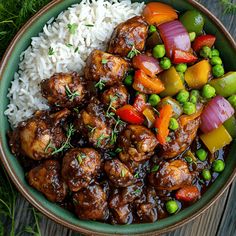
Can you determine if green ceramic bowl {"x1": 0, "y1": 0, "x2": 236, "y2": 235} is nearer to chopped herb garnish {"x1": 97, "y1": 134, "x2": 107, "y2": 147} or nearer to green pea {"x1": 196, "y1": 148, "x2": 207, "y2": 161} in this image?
green pea {"x1": 196, "y1": 148, "x2": 207, "y2": 161}

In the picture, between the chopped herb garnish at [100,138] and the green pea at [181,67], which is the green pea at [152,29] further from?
the chopped herb garnish at [100,138]

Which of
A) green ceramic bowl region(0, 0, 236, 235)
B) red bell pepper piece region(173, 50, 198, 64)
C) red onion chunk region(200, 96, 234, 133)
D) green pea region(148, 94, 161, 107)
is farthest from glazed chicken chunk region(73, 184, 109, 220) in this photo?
red bell pepper piece region(173, 50, 198, 64)

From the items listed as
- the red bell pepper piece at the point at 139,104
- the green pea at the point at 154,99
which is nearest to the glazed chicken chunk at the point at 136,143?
the red bell pepper piece at the point at 139,104

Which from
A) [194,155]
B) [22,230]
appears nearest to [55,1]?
[194,155]

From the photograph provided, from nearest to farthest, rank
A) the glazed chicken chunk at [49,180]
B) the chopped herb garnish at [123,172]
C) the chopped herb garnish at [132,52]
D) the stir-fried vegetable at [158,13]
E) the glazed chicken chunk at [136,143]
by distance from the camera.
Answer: the glazed chicken chunk at [136,143] < the chopped herb garnish at [123,172] < the glazed chicken chunk at [49,180] < the chopped herb garnish at [132,52] < the stir-fried vegetable at [158,13]

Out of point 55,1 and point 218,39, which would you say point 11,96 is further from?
point 218,39

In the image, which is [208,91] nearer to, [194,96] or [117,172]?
[194,96]
